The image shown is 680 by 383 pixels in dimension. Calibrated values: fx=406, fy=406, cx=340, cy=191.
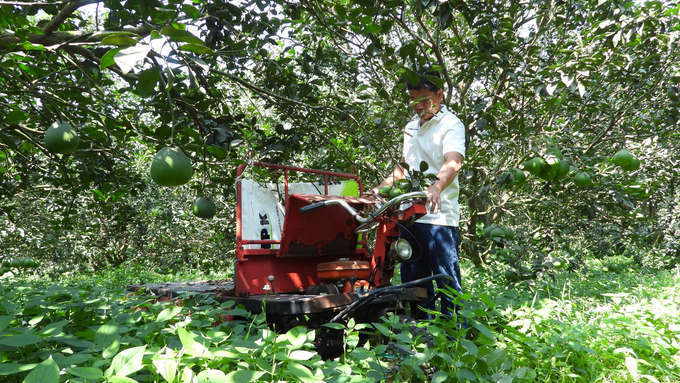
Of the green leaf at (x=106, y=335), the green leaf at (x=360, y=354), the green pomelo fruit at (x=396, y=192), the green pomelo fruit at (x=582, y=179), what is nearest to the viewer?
the green leaf at (x=106, y=335)

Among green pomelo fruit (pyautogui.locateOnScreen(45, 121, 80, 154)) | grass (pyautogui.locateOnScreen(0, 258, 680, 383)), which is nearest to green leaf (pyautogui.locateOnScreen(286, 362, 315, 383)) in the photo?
grass (pyautogui.locateOnScreen(0, 258, 680, 383))

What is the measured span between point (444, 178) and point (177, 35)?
5.65 ft

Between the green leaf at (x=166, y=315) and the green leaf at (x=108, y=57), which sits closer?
the green leaf at (x=108, y=57)

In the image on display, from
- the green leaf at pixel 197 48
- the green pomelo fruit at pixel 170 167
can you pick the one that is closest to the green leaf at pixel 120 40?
the green leaf at pixel 197 48

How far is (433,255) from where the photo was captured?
8.63 ft

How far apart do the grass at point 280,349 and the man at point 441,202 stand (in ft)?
1.56

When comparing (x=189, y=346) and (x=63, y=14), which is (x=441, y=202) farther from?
(x=63, y=14)

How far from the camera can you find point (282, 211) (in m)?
3.54

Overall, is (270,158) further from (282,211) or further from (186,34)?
(186,34)

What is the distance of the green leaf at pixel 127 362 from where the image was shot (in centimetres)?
103

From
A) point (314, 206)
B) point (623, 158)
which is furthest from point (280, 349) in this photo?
point (623, 158)

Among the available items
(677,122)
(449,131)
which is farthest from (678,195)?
(449,131)

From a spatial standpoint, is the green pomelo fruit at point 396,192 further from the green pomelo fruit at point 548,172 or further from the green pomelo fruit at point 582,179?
the green pomelo fruit at point 582,179

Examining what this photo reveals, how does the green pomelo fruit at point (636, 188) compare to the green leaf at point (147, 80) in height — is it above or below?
below
